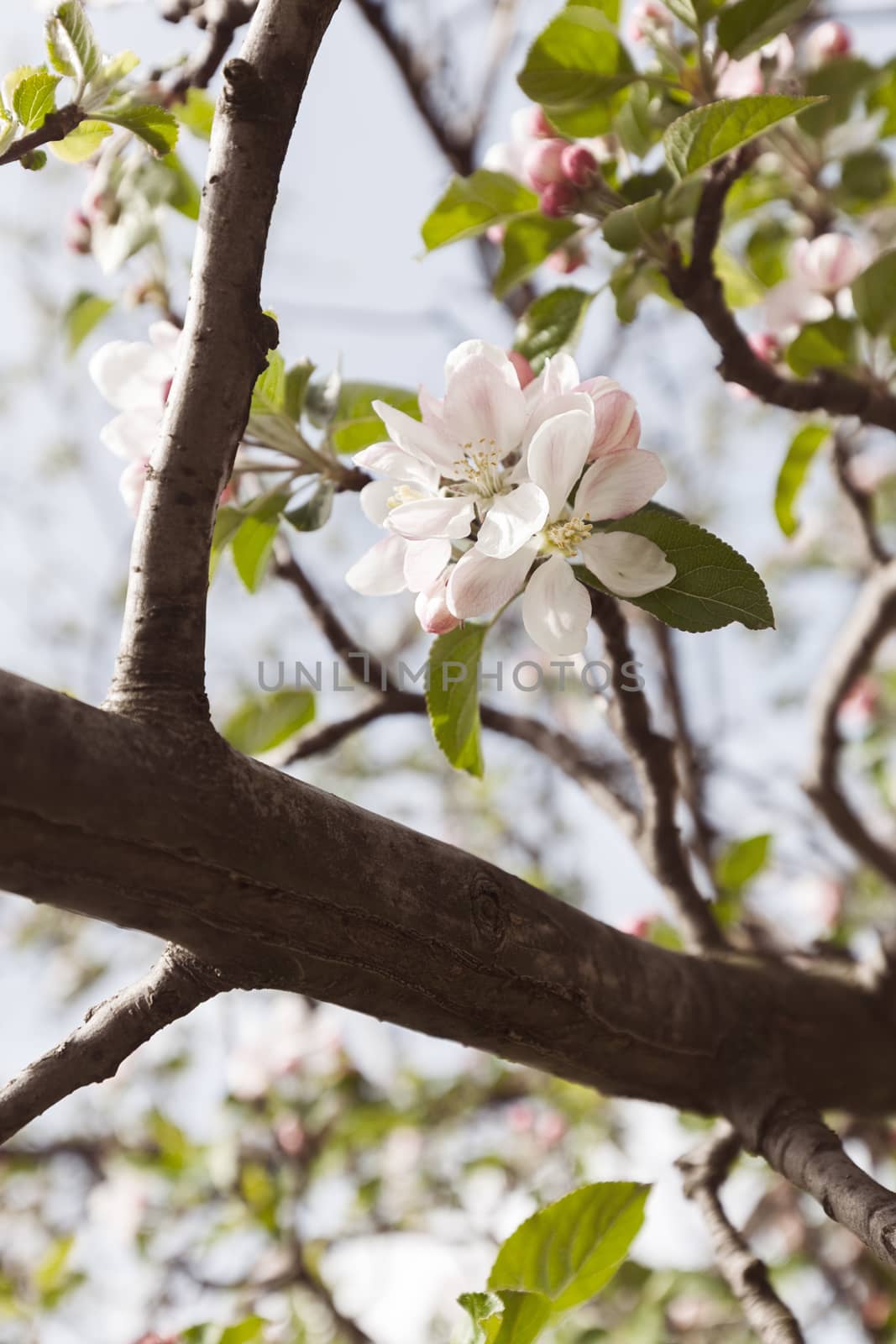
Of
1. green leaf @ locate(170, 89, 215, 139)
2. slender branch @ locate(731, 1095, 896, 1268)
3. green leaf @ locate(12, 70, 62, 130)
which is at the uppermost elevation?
green leaf @ locate(170, 89, 215, 139)

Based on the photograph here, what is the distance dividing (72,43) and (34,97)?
64 millimetres

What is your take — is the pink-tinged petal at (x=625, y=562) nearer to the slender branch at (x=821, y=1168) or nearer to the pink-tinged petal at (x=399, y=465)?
the pink-tinged petal at (x=399, y=465)

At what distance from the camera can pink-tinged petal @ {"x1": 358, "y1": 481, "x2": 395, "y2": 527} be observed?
2.64 feet

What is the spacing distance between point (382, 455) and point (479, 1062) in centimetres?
226

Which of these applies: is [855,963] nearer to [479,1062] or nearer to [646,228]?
[646,228]

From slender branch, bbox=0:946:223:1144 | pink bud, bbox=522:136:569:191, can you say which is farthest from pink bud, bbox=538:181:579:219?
slender branch, bbox=0:946:223:1144

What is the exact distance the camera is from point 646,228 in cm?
91

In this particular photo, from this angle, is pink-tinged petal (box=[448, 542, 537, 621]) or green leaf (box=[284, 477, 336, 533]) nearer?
pink-tinged petal (box=[448, 542, 537, 621])

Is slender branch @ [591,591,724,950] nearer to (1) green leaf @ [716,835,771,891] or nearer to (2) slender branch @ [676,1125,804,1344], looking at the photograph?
(2) slender branch @ [676,1125,804,1344]

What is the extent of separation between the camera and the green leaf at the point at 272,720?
3.89 feet

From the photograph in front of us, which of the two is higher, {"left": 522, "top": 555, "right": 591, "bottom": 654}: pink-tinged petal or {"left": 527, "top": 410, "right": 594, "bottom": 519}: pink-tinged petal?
{"left": 527, "top": 410, "right": 594, "bottom": 519}: pink-tinged petal

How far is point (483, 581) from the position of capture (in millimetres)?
684

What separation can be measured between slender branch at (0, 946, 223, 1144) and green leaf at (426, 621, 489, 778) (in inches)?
10.9

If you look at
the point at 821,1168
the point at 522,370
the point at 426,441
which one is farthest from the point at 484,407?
the point at 821,1168
